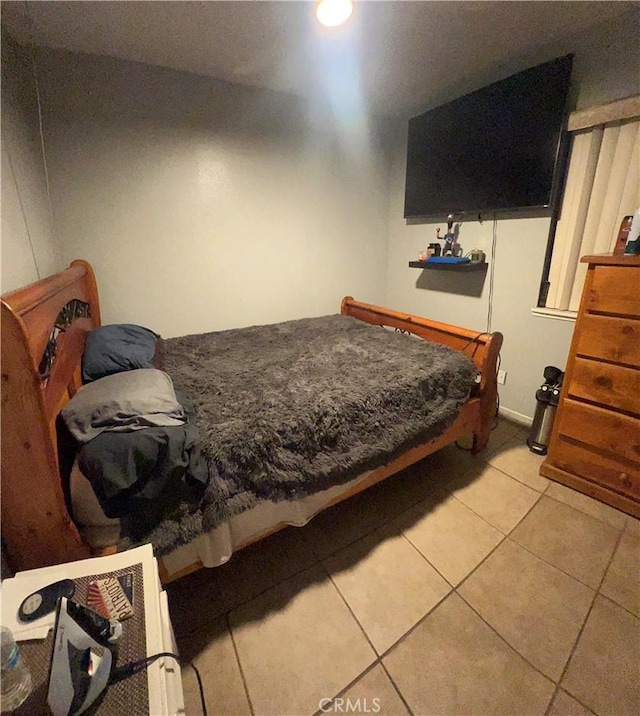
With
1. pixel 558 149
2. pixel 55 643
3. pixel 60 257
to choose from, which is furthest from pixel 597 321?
pixel 60 257

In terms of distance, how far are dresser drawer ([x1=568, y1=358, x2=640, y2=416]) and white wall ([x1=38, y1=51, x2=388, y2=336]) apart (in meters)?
2.02

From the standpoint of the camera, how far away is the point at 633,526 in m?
1.52

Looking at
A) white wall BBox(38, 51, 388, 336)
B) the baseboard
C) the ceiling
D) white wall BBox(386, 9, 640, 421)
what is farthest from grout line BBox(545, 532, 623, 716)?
the ceiling

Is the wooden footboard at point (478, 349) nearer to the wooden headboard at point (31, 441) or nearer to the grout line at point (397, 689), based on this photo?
the grout line at point (397, 689)

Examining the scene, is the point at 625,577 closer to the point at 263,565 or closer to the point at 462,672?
the point at 462,672

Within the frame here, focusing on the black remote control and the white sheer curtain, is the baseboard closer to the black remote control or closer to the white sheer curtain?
the white sheer curtain

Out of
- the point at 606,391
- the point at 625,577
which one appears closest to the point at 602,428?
the point at 606,391

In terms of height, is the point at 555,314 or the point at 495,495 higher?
the point at 555,314

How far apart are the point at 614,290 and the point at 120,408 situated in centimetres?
210

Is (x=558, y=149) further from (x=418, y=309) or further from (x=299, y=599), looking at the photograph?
(x=299, y=599)

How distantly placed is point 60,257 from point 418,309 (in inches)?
112

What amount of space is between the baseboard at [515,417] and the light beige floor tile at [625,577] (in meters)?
0.96

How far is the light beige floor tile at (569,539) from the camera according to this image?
4.44 ft

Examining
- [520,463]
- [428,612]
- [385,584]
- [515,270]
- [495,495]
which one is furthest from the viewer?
[515,270]
